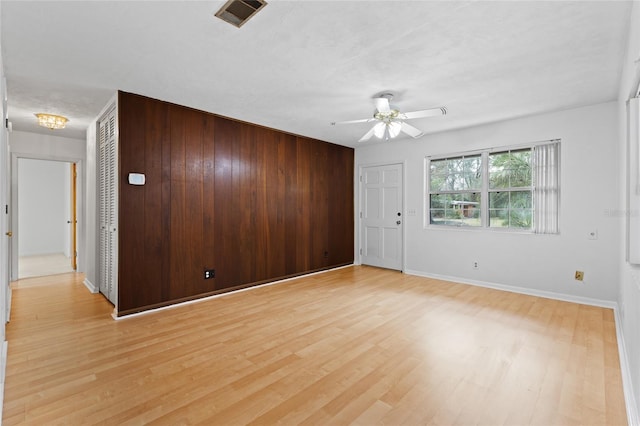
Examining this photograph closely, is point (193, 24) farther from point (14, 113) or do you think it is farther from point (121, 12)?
point (14, 113)

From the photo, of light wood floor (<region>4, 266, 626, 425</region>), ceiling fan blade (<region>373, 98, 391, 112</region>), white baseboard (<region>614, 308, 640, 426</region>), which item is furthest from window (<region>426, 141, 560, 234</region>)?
ceiling fan blade (<region>373, 98, 391, 112</region>)

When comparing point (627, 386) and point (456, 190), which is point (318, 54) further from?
point (456, 190)

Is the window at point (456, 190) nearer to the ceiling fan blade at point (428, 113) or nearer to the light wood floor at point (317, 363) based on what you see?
the light wood floor at point (317, 363)

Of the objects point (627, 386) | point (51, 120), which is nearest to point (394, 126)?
point (627, 386)

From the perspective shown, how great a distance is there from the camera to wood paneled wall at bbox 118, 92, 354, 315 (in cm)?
349

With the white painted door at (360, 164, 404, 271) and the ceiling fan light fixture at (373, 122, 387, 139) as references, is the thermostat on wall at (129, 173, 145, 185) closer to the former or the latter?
the ceiling fan light fixture at (373, 122, 387, 139)

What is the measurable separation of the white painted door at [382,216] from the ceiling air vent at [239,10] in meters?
4.18

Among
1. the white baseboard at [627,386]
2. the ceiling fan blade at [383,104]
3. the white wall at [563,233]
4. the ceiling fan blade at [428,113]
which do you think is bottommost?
the white baseboard at [627,386]

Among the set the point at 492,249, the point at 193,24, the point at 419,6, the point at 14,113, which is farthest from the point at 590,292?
the point at 14,113

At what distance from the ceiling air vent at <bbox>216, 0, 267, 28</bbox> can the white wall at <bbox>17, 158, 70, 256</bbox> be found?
756 cm

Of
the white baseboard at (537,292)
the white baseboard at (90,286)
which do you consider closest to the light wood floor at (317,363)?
the white baseboard at (537,292)

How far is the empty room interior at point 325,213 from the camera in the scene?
1991 millimetres

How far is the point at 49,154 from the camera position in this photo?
5.17 metres

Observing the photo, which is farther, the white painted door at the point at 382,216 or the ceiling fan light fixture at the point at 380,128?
the white painted door at the point at 382,216
